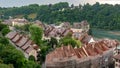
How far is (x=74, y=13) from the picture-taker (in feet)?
253

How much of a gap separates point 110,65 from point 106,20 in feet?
142

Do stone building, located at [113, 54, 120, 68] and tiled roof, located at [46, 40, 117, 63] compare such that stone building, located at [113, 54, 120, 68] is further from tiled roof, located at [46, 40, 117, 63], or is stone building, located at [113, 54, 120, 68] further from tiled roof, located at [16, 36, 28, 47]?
tiled roof, located at [16, 36, 28, 47]

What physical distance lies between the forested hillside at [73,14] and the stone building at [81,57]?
1465 inches

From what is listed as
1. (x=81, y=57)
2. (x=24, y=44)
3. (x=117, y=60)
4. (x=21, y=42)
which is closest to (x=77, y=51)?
(x=81, y=57)

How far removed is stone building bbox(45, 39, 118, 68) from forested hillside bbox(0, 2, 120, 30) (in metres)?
37.2

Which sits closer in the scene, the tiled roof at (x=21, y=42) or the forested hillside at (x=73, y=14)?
the tiled roof at (x=21, y=42)

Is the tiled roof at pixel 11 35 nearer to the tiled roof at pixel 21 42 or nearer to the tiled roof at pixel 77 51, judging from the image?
the tiled roof at pixel 21 42

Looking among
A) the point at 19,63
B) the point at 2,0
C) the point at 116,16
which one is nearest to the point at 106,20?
the point at 116,16

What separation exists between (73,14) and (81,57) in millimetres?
48566

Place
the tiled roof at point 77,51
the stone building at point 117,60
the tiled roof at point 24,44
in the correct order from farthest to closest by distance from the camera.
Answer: the tiled roof at point 24,44 < the stone building at point 117,60 < the tiled roof at point 77,51

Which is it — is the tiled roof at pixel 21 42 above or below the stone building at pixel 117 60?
above

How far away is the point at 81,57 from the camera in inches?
1118

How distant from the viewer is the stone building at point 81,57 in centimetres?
2714

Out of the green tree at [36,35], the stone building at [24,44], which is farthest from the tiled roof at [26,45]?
the green tree at [36,35]
